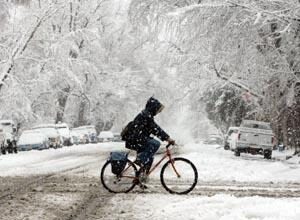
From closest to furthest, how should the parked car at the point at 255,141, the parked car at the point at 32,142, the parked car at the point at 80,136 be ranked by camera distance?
1. the parked car at the point at 255,141
2. the parked car at the point at 32,142
3. the parked car at the point at 80,136

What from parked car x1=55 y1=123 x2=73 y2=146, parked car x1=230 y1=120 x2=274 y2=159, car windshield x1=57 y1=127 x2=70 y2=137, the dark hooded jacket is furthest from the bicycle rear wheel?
parked car x1=55 y1=123 x2=73 y2=146

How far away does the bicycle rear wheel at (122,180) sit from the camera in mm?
12023

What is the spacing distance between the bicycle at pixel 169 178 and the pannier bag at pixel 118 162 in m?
0.08

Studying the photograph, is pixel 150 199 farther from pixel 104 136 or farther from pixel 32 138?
pixel 104 136

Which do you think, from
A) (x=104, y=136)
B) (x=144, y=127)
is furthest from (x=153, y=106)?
(x=104, y=136)

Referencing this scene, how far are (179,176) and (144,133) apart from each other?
3.54 ft

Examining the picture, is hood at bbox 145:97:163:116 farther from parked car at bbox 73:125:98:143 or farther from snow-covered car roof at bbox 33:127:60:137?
parked car at bbox 73:125:98:143

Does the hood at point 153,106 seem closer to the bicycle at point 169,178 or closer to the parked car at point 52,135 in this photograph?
the bicycle at point 169,178

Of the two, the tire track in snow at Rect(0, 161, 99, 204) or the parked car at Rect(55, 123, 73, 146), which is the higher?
the tire track in snow at Rect(0, 161, 99, 204)

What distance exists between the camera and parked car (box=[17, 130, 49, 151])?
126ft

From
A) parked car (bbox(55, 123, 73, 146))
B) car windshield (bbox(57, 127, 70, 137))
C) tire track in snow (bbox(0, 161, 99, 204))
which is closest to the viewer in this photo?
tire track in snow (bbox(0, 161, 99, 204))

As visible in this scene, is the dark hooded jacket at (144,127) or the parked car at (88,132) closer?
the dark hooded jacket at (144,127)

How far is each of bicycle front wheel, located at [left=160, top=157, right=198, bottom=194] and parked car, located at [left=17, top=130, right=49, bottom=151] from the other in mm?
27122

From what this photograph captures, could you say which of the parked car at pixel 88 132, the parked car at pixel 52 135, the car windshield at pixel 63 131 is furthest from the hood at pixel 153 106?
the parked car at pixel 88 132
